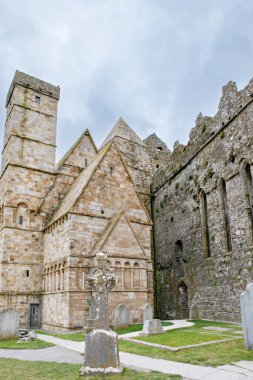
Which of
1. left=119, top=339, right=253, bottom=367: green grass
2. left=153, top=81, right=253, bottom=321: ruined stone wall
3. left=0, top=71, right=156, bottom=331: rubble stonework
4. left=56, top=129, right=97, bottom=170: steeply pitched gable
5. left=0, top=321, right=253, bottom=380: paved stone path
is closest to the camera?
left=0, top=321, right=253, bottom=380: paved stone path

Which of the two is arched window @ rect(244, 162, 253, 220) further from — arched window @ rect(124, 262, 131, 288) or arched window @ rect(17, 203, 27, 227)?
Result: arched window @ rect(17, 203, 27, 227)

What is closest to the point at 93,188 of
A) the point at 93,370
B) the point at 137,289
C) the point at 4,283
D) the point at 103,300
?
the point at 137,289

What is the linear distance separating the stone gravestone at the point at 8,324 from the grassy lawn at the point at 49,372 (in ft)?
19.1

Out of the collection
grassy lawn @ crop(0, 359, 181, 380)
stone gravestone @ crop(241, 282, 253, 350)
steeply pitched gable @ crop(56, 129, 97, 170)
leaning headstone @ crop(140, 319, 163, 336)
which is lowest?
grassy lawn @ crop(0, 359, 181, 380)

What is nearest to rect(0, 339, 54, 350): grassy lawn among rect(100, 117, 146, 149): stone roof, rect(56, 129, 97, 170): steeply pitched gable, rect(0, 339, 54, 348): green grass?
rect(0, 339, 54, 348): green grass

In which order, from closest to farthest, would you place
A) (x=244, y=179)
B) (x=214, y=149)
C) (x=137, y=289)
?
(x=244, y=179) → (x=137, y=289) → (x=214, y=149)

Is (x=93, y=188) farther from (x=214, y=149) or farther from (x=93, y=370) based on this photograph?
(x=93, y=370)

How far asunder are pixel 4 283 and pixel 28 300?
6.47ft

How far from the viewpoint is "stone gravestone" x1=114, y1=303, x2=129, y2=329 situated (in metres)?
15.9

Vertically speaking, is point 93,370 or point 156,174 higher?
point 156,174

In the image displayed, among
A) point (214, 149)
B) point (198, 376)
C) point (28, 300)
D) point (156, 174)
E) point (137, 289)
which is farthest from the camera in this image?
point (156, 174)

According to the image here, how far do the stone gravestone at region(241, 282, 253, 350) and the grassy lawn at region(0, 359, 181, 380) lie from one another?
10.7 feet

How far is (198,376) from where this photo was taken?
6895 millimetres

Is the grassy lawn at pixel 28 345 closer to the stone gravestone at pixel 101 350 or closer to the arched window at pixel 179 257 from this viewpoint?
the stone gravestone at pixel 101 350
